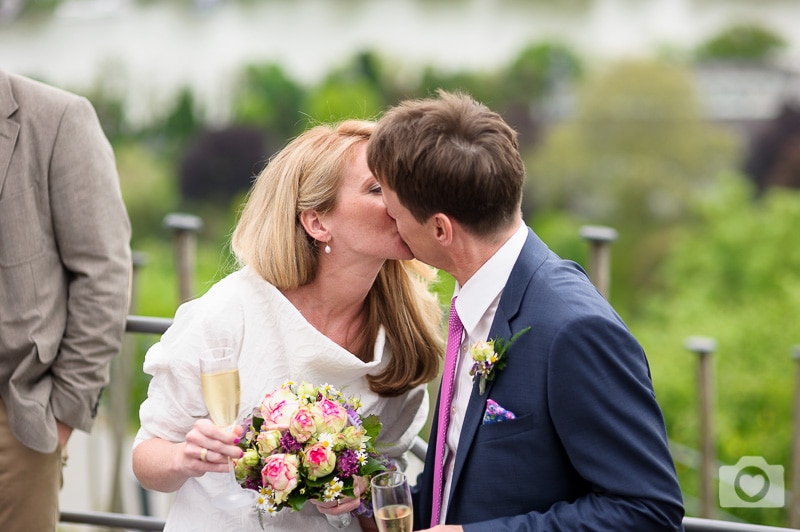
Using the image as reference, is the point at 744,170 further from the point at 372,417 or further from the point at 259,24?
the point at 372,417

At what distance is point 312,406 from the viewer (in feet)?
7.06

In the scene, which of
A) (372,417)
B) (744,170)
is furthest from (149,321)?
(744,170)

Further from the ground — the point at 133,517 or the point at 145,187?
the point at 133,517

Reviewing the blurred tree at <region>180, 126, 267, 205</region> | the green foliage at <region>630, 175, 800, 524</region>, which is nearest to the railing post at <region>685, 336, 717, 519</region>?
the green foliage at <region>630, 175, 800, 524</region>

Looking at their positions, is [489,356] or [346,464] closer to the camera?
[489,356]

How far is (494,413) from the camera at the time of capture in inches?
79.4

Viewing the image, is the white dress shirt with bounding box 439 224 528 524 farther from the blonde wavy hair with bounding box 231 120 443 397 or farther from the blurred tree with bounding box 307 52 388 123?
the blurred tree with bounding box 307 52 388 123

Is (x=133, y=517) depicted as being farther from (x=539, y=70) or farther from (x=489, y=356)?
(x=539, y=70)

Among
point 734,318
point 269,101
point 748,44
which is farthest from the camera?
point 748,44

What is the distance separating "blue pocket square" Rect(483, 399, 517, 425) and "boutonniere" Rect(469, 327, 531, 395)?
0.04 m

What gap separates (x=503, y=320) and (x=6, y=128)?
1664mm

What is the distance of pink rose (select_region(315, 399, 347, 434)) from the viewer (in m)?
2.12

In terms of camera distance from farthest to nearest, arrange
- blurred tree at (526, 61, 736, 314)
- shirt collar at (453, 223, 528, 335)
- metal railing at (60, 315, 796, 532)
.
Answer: blurred tree at (526, 61, 736, 314) → metal railing at (60, 315, 796, 532) → shirt collar at (453, 223, 528, 335)

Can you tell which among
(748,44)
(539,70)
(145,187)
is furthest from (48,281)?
(748,44)
